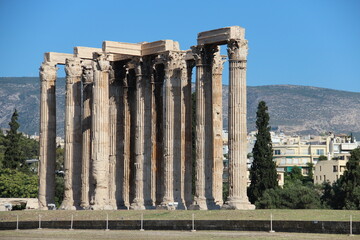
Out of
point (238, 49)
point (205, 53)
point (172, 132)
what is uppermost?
point (205, 53)

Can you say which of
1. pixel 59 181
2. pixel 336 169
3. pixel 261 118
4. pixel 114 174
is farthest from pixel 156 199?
pixel 336 169

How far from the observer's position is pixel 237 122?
69.5 m

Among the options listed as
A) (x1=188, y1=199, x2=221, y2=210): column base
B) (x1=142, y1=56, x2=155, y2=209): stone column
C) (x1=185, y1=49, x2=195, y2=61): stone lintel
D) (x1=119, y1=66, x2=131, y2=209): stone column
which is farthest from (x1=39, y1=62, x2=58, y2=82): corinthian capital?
(x1=188, y1=199, x2=221, y2=210): column base

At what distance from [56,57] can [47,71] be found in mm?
1469

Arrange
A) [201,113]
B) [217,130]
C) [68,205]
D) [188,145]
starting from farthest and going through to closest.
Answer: [68,205]
[188,145]
[217,130]
[201,113]

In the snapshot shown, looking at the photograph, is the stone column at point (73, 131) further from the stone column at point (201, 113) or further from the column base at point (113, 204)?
the stone column at point (201, 113)

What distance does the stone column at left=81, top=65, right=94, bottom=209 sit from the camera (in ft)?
270

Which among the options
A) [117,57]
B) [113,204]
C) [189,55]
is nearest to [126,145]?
[113,204]

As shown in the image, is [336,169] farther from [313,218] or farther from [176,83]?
[313,218]

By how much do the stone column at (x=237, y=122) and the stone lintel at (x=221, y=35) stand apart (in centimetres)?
58

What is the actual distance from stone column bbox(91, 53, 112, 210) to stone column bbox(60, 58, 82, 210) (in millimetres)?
4276

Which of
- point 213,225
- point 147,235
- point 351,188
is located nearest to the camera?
point 147,235

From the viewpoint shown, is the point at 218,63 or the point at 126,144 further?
the point at 126,144

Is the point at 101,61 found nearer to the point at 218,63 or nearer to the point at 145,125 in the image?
the point at 145,125
